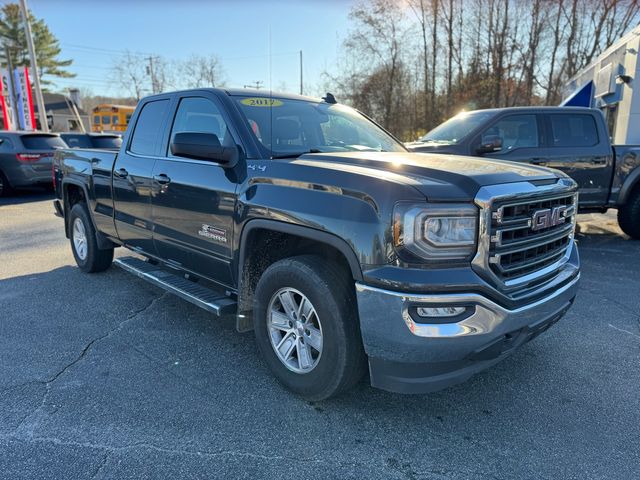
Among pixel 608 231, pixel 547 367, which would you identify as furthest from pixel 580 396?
pixel 608 231

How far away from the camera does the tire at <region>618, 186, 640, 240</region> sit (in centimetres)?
735

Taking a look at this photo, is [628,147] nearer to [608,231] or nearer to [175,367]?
[608,231]

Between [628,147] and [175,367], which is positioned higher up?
[628,147]

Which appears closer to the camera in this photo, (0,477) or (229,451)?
(0,477)

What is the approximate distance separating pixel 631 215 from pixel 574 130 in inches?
65.6

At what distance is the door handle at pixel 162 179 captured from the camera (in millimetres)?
3858

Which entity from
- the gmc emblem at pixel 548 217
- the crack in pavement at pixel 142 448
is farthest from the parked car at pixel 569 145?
the crack in pavement at pixel 142 448

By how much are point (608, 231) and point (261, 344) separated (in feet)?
25.0

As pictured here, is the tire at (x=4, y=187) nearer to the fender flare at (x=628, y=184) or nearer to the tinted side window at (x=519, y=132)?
the tinted side window at (x=519, y=132)

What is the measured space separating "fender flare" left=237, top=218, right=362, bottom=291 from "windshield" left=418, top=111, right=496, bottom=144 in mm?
4560

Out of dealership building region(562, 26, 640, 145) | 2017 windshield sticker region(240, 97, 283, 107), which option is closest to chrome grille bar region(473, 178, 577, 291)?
2017 windshield sticker region(240, 97, 283, 107)

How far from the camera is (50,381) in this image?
3.26 m

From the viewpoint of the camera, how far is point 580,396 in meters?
3.05

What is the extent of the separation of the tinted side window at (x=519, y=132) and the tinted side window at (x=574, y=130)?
11.7 inches
